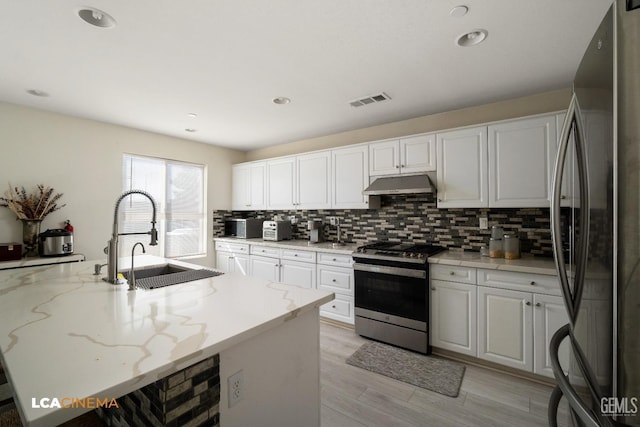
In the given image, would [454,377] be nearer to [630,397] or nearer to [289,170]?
[630,397]

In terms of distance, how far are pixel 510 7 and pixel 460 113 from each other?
1649 mm

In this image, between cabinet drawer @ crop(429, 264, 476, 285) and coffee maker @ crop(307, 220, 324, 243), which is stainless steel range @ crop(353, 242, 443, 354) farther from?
coffee maker @ crop(307, 220, 324, 243)

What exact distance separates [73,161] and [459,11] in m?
4.10

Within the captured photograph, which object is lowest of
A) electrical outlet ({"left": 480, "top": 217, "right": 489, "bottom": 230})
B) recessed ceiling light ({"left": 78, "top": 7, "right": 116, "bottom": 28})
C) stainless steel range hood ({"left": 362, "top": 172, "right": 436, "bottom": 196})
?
electrical outlet ({"left": 480, "top": 217, "right": 489, "bottom": 230})

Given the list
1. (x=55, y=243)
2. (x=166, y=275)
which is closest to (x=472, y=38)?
(x=166, y=275)

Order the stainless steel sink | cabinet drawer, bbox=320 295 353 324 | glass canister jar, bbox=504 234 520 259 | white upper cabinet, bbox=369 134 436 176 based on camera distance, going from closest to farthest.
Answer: the stainless steel sink → glass canister jar, bbox=504 234 520 259 → white upper cabinet, bbox=369 134 436 176 → cabinet drawer, bbox=320 295 353 324

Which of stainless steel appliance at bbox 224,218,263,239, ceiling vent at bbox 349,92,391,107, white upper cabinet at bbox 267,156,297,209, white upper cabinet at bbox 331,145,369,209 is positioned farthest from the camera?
Result: stainless steel appliance at bbox 224,218,263,239

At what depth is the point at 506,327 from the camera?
7.58ft

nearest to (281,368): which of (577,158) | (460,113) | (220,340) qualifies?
(220,340)

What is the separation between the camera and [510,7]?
156 centimetres

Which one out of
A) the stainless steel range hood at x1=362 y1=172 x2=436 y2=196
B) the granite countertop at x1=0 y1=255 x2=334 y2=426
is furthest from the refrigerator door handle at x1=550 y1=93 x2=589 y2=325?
the stainless steel range hood at x1=362 y1=172 x2=436 y2=196

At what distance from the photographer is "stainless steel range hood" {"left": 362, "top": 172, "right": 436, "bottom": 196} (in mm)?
2875

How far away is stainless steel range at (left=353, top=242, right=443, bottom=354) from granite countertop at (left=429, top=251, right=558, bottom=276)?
0.16 metres

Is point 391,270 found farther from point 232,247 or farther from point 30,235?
point 30,235
